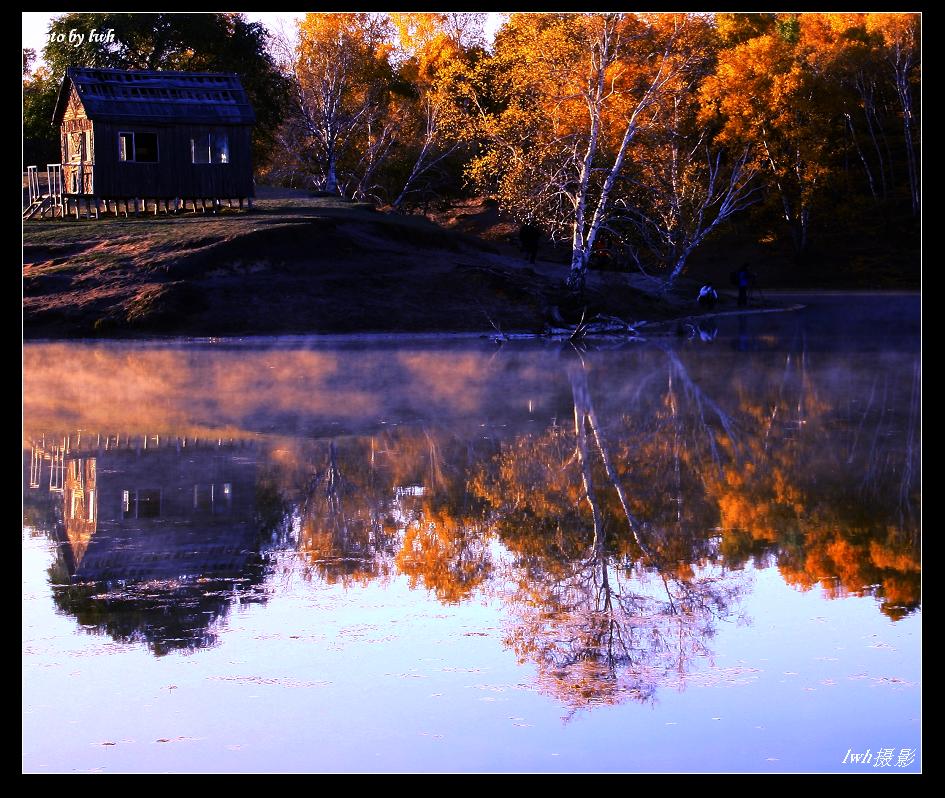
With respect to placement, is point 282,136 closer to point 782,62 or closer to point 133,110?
point 133,110

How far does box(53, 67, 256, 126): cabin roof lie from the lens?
5056 cm

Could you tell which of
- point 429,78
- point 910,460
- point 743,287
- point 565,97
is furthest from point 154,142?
point 910,460

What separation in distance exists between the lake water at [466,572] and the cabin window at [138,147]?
32012mm

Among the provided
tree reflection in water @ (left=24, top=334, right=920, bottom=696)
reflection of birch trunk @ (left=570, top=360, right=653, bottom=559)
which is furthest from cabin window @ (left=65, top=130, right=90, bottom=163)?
tree reflection in water @ (left=24, top=334, right=920, bottom=696)

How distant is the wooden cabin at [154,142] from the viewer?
5053cm

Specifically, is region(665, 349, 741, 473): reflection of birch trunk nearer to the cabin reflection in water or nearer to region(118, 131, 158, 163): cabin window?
the cabin reflection in water

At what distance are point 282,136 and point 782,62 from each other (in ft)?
73.7

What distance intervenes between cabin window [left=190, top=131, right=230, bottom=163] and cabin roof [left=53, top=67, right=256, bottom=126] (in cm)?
56

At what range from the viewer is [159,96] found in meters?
51.4

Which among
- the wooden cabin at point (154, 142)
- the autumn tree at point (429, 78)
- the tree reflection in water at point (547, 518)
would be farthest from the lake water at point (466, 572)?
the autumn tree at point (429, 78)

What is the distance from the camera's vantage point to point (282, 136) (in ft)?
212

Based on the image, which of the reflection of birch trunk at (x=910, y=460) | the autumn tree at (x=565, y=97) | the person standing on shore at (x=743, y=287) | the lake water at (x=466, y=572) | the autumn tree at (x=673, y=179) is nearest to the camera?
the lake water at (x=466, y=572)

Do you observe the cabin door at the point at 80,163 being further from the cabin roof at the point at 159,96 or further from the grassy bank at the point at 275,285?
the grassy bank at the point at 275,285
